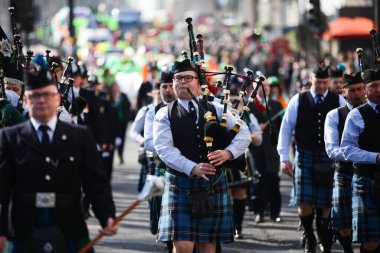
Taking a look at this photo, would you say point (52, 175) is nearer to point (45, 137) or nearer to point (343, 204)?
point (45, 137)

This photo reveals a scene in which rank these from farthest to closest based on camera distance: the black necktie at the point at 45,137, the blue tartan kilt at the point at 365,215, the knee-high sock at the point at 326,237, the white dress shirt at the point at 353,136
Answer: the knee-high sock at the point at 326,237
the blue tartan kilt at the point at 365,215
the white dress shirt at the point at 353,136
the black necktie at the point at 45,137

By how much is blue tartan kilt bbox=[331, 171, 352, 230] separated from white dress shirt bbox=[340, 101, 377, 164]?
0.93 metres

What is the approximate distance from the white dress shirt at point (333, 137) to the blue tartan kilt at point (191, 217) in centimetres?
108

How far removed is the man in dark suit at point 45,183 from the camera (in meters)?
7.07

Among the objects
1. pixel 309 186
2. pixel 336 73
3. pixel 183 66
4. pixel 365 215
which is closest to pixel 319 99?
pixel 309 186

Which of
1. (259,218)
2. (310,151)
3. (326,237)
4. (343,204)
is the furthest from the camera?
(259,218)

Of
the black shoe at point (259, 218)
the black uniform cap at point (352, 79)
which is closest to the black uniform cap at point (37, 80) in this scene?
the black uniform cap at point (352, 79)

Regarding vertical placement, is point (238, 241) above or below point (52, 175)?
below

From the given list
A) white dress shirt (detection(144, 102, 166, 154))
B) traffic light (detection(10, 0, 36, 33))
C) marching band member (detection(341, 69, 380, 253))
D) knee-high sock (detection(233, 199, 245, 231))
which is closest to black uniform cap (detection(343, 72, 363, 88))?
marching band member (detection(341, 69, 380, 253))

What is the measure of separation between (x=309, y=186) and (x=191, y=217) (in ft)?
8.61

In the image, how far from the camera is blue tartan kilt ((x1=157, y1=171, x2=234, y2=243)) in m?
9.02

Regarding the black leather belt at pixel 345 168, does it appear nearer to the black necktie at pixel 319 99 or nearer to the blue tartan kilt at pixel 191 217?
the black necktie at pixel 319 99

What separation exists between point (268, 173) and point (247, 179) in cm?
119

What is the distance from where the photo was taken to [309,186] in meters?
11.4
